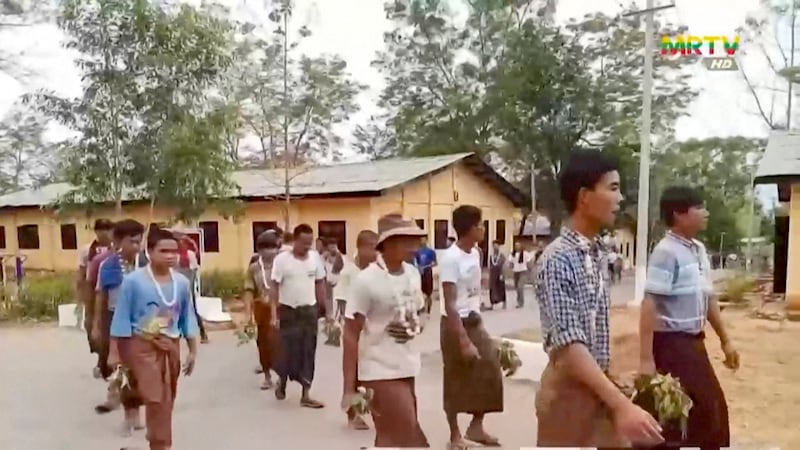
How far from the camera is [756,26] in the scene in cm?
514

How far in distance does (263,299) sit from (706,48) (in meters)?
3.26

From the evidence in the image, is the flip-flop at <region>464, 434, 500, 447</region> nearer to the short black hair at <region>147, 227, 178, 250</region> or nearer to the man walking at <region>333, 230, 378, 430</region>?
the man walking at <region>333, 230, 378, 430</region>

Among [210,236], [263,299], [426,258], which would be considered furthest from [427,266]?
[210,236]

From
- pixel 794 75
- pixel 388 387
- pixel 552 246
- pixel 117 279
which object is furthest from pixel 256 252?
pixel 794 75

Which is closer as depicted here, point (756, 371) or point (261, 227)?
point (756, 371)

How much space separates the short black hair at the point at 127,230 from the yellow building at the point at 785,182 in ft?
14.2

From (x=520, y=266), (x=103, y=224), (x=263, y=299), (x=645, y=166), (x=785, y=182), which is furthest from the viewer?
(x=785, y=182)

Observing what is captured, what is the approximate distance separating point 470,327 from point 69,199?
3.17 meters

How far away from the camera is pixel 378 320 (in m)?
3.09

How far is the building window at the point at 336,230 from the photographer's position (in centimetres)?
504

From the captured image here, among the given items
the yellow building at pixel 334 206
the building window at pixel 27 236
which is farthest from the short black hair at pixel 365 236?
the building window at pixel 27 236

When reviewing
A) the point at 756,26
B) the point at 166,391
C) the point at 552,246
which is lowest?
the point at 166,391

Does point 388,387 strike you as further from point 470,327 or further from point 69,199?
point 69,199

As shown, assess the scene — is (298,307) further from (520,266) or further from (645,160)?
(645,160)
